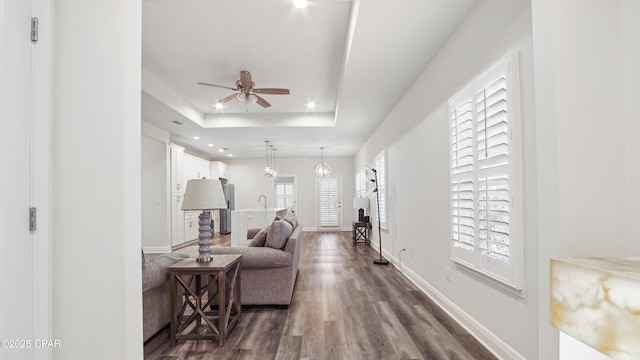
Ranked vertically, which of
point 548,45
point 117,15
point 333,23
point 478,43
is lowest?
point 548,45

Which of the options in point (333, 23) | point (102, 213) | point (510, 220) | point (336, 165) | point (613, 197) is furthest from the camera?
point (336, 165)

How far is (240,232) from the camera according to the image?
5625mm

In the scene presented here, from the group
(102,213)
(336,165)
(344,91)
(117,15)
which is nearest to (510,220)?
(102,213)

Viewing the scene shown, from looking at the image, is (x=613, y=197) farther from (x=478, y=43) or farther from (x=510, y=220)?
(x=478, y=43)

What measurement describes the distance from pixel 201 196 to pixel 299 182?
7.90m

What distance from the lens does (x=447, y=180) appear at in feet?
9.21

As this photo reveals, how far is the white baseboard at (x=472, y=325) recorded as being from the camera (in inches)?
76.6

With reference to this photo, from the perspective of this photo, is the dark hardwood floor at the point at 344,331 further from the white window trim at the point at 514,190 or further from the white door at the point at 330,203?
the white door at the point at 330,203

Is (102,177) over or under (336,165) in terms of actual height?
under

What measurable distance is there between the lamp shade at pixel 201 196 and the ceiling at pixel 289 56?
163cm

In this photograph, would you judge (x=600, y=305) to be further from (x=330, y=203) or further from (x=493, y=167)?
(x=330, y=203)

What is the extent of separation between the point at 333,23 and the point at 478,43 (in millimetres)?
1405

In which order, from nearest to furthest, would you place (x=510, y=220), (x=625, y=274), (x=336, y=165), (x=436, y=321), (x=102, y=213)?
(x=625, y=274), (x=102, y=213), (x=510, y=220), (x=436, y=321), (x=336, y=165)

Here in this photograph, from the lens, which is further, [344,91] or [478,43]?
[344,91]
